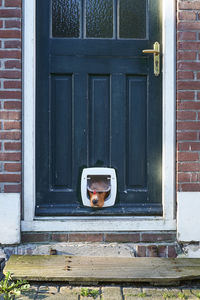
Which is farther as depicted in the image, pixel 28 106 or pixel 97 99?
pixel 97 99

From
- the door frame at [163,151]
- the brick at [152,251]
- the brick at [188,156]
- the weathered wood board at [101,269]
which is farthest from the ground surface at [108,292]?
the brick at [188,156]

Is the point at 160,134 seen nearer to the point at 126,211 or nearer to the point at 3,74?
the point at 126,211

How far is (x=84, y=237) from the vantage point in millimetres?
2863

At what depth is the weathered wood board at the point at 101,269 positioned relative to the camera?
2383mm

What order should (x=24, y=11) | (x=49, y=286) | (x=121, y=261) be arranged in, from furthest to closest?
(x=24, y=11)
(x=121, y=261)
(x=49, y=286)

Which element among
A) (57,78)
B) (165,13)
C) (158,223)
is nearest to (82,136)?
(57,78)

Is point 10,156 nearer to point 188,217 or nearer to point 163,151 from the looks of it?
point 163,151

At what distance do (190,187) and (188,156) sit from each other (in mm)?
238

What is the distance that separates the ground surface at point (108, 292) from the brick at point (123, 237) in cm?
51

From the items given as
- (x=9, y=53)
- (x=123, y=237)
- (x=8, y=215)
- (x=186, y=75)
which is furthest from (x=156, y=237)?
(x=9, y=53)

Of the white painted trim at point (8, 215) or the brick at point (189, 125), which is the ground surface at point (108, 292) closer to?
the white painted trim at point (8, 215)

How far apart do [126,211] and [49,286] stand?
0.86 metres

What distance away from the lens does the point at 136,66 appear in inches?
118

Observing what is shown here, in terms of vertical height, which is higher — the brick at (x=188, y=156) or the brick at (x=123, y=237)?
the brick at (x=188, y=156)
